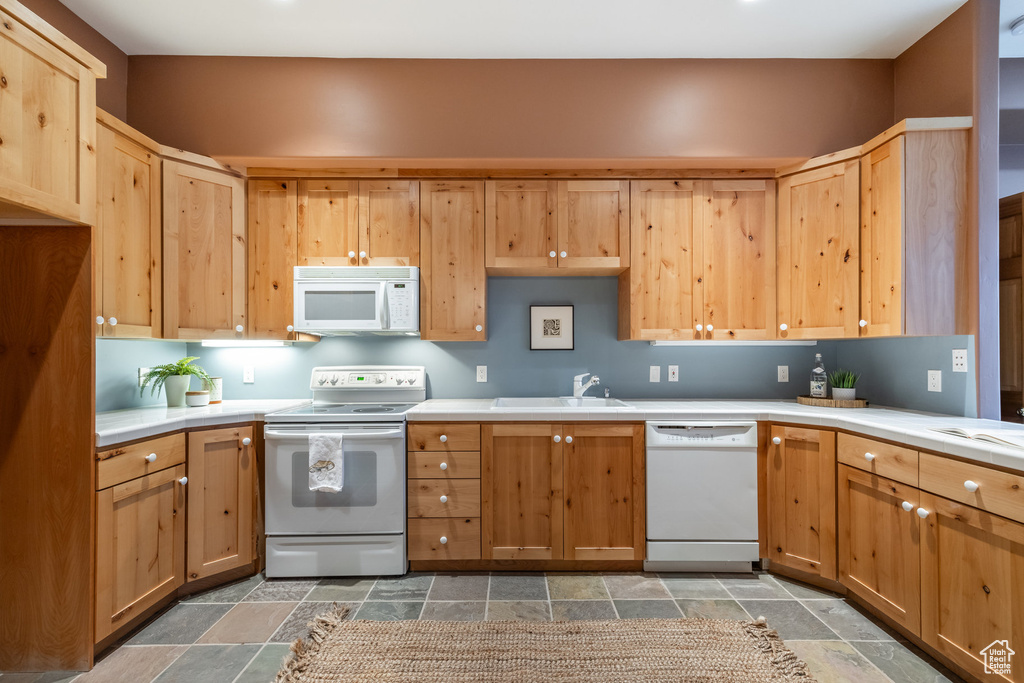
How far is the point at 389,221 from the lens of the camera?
277cm

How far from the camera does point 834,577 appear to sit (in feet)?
7.39

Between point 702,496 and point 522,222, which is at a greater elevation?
point 522,222

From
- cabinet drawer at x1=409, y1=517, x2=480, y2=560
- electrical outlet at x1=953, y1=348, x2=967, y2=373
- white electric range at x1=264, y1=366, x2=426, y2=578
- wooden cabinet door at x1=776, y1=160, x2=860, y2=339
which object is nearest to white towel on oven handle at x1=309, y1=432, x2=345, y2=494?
white electric range at x1=264, y1=366, x2=426, y2=578

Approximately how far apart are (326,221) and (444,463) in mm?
1547

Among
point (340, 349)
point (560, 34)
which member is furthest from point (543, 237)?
point (340, 349)

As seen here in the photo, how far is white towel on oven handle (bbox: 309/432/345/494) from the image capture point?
7.86ft

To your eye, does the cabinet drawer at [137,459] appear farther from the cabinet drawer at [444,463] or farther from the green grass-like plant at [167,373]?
the cabinet drawer at [444,463]

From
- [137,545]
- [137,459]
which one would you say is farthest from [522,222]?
[137,545]

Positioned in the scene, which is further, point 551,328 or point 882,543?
point 551,328

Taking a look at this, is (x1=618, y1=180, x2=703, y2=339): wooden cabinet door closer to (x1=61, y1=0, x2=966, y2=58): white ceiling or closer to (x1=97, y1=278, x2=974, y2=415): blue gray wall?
(x1=97, y1=278, x2=974, y2=415): blue gray wall

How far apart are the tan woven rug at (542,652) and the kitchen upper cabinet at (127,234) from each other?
1.69 m

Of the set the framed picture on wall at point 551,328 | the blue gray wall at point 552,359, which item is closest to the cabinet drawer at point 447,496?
the blue gray wall at point 552,359

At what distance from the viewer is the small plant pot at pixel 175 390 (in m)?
2.63

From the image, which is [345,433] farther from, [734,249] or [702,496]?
[734,249]
